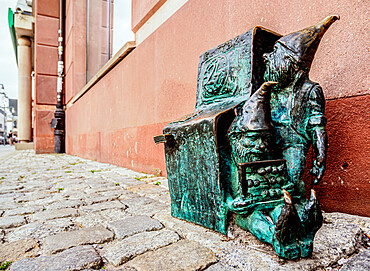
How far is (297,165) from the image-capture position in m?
1.33

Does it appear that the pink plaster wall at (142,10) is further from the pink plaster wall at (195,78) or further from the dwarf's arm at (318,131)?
the dwarf's arm at (318,131)

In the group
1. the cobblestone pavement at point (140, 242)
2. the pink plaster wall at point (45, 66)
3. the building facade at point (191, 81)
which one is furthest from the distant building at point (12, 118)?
the cobblestone pavement at point (140, 242)

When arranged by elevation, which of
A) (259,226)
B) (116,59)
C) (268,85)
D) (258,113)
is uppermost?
(116,59)

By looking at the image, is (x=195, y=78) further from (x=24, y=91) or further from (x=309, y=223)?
(x=24, y=91)

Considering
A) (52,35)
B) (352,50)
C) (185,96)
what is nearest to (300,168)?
(352,50)

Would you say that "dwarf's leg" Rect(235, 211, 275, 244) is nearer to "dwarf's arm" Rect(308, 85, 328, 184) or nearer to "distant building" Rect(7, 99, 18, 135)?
"dwarf's arm" Rect(308, 85, 328, 184)

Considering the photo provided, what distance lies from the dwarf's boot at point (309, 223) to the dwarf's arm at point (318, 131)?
0.61 feet

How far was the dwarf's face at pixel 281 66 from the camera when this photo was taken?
131 centimetres

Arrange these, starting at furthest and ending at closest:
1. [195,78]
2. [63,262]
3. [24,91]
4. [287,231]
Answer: [24,91], [195,78], [63,262], [287,231]

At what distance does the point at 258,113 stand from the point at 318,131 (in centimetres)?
30

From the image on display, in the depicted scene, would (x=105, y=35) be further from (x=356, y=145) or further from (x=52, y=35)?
(x=356, y=145)

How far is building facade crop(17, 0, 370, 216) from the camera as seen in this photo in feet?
5.00

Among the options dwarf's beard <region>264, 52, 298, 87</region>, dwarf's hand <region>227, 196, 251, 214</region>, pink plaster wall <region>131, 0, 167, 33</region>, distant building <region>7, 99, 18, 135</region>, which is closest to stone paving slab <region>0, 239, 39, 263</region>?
dwarf's hand <region>227, 196, 251, 214</region>

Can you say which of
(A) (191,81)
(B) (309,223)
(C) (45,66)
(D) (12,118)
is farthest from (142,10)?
(D) (12,118)
